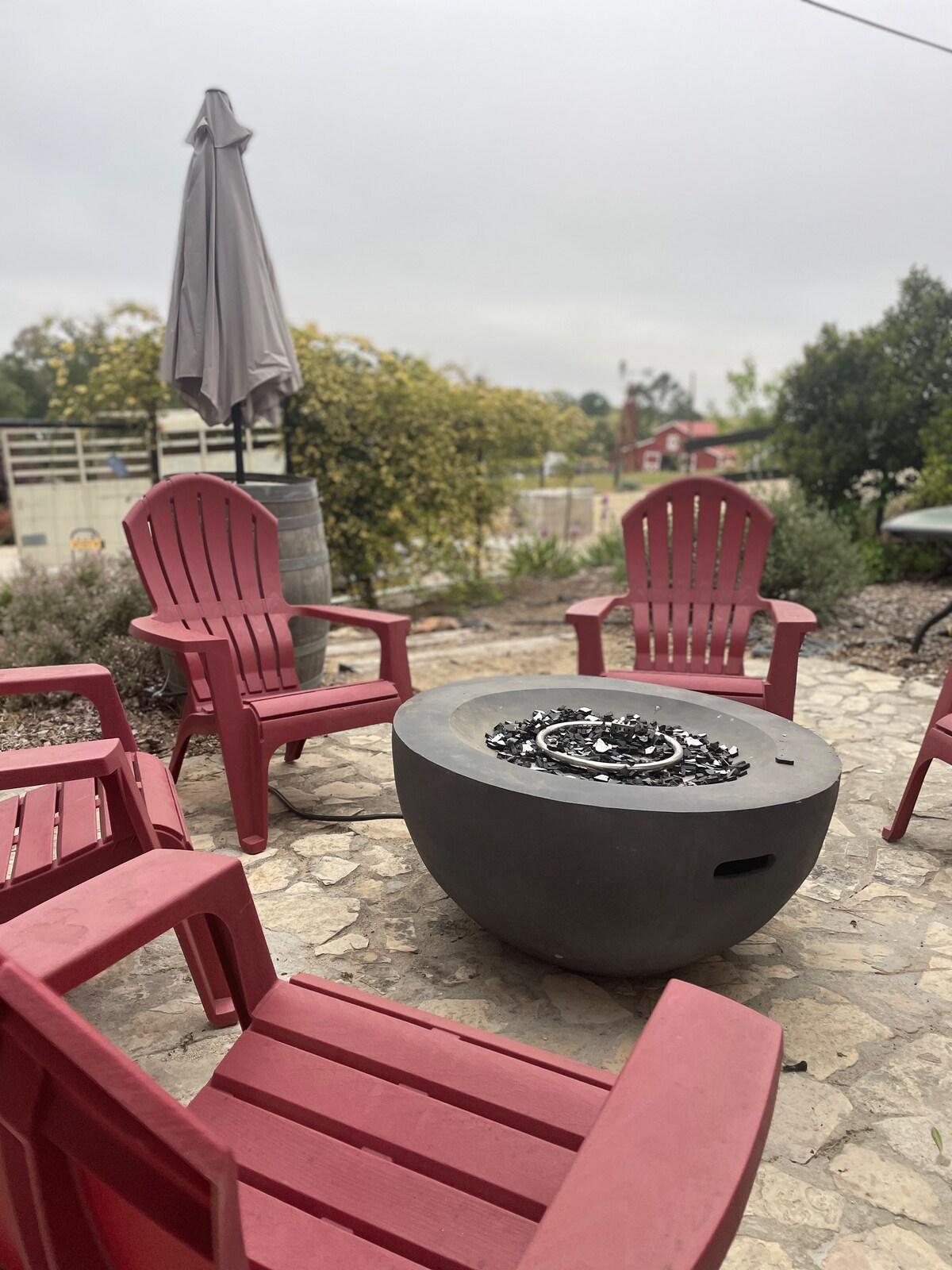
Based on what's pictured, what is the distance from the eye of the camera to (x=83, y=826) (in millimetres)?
Result: 1734

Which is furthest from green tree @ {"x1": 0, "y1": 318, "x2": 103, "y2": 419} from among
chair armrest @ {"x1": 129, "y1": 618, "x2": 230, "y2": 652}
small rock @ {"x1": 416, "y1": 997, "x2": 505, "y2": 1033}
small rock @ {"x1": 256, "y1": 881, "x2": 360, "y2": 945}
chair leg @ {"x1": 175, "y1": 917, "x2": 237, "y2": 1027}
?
small rock @ {"x1": 416, "y1": 997, "x2": 505, "y2": 1033}

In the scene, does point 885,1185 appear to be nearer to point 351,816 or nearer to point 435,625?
point 351,816

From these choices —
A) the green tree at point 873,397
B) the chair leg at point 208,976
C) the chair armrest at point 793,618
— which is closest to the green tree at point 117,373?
the chair armrest at point 793,618

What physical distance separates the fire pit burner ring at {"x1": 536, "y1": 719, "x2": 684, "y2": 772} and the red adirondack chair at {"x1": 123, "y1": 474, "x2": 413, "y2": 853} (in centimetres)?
78

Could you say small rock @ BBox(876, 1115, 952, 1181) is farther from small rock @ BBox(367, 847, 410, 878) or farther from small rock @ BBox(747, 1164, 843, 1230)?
small rock @ BBox(367, 847, 410, 878)

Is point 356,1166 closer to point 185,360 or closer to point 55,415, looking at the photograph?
point 185,360

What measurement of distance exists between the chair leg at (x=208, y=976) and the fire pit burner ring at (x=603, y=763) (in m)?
0.85

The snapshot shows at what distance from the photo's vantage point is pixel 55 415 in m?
7.72

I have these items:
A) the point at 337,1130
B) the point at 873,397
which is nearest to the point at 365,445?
the point at 873,397

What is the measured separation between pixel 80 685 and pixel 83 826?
1.34 ft

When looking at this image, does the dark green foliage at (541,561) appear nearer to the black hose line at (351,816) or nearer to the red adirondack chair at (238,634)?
the red adirondack chair at (238,634)

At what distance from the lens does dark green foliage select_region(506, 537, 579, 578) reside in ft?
25.3

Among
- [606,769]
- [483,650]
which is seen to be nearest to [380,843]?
[606,769]

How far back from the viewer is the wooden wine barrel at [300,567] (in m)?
3.60
